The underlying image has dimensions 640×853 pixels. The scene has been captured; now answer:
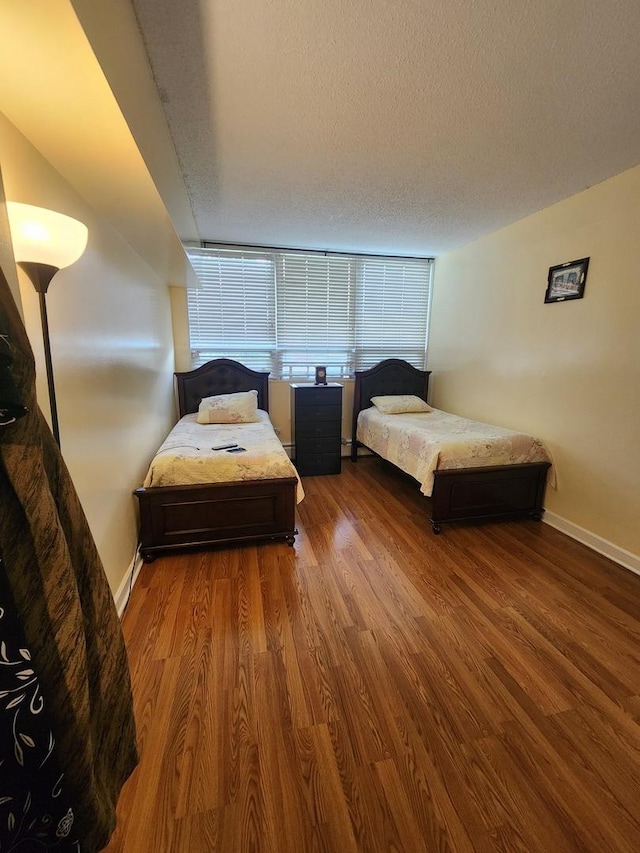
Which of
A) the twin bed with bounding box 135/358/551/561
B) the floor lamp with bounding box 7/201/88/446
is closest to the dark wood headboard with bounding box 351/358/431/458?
the twin bed with bounding box 135/358/551/561

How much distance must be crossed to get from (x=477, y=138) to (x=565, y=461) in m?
2.17

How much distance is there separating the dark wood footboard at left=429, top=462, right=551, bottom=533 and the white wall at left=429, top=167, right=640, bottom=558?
151mm

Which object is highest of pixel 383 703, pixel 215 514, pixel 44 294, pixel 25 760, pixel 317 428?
pixel 44 294

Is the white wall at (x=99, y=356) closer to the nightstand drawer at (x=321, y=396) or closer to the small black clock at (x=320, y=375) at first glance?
the nightstand drawer at (x=321, y=396)

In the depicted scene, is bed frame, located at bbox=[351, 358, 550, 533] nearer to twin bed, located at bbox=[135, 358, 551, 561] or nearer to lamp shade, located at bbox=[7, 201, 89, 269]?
twin bed, located at bbox=[135, 358, 551, 561]

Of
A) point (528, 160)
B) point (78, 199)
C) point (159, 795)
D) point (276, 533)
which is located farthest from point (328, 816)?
point (528, 160)

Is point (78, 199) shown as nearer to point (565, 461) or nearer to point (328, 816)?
point (328, 816)

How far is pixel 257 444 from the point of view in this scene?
2.55 m

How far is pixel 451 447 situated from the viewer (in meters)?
2.50

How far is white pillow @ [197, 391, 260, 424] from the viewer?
10.8 feet

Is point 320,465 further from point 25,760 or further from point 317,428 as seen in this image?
point 25,760

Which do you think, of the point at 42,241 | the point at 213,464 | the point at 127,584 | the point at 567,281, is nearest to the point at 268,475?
the point at 213,464

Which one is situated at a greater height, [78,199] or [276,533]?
[78,199]

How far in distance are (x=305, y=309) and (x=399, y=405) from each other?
5.06 feet
